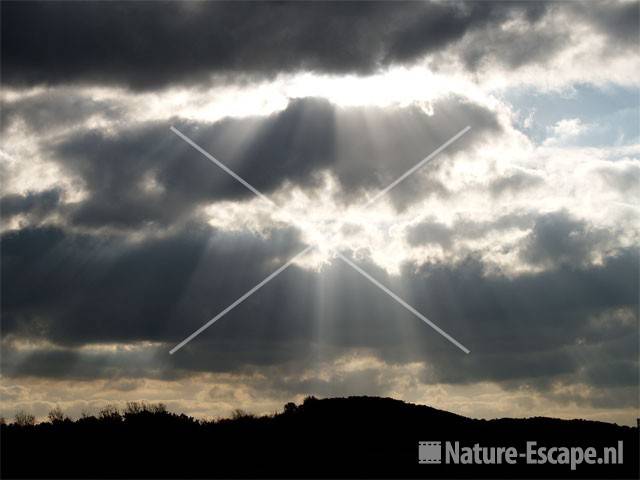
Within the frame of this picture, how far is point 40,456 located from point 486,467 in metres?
31.7

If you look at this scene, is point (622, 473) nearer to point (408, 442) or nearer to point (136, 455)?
point (408, 442)

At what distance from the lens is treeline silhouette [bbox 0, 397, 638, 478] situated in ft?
207

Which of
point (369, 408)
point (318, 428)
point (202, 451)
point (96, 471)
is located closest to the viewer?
point (96, 471)

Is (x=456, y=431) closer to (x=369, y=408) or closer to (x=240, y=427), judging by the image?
(x=369, y=408)

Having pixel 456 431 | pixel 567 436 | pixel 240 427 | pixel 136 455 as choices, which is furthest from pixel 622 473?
pixel 136 455

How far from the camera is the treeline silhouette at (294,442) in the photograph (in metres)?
63.2

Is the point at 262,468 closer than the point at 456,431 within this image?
Yes

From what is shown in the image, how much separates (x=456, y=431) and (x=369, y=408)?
8.54 meters

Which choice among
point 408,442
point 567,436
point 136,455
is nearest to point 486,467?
point 408,442

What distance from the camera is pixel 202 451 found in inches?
2618

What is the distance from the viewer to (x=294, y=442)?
68812 mm

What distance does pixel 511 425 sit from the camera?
7681 cm

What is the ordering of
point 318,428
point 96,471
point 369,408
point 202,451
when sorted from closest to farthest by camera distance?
1. point 96,471
2. point 202,451
3. point 318,428
4. point 369,408

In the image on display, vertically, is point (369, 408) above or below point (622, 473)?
above
